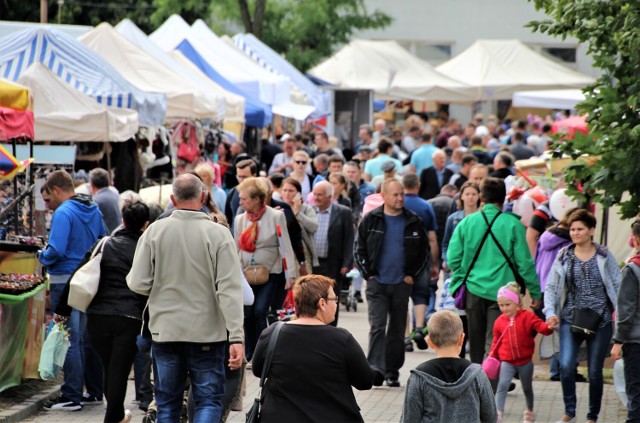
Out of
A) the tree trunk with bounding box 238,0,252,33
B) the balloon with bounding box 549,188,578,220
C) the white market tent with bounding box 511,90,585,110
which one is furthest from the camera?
the tree trunk with bounding box 238,0,252,33

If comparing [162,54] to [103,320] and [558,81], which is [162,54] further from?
[558,81]

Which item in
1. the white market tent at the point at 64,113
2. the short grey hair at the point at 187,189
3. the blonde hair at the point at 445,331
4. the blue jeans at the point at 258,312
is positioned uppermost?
the white market tent at the point at 64,113

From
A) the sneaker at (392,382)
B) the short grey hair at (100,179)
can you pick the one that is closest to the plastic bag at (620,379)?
the sneaker at (392,382)

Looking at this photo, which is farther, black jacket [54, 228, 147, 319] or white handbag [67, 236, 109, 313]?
black jacket [54, 228, 147, 319]

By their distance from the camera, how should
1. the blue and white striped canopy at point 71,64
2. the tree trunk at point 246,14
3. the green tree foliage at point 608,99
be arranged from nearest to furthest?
the green tree foliage at point 608,99 < the blue and white striped canopy at point 71,64 < the tree trunk at point 246,14

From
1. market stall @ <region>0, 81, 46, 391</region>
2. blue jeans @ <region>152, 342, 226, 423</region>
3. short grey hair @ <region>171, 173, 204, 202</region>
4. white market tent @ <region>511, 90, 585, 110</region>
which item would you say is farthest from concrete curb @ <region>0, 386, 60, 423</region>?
white market tent @ <region>511, 90, 585, 110</region>

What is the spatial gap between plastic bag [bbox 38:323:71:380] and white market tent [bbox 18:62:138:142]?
4732 mm

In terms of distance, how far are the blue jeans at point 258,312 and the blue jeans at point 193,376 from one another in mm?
3706

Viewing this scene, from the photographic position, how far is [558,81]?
1563 inches

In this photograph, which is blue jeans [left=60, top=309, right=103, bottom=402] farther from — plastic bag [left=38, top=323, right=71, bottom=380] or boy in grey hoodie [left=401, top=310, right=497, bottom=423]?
boy in grey hoodie [left=401, top=310, right=497, bottom=423]

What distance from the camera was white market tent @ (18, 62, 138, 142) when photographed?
14562 mm

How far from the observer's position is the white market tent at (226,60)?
2636cm

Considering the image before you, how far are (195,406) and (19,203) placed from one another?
17.1ft

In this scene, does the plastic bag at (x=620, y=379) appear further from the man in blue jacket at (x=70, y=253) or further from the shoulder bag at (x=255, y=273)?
the man in blue jacket at (x=70, y=253)
